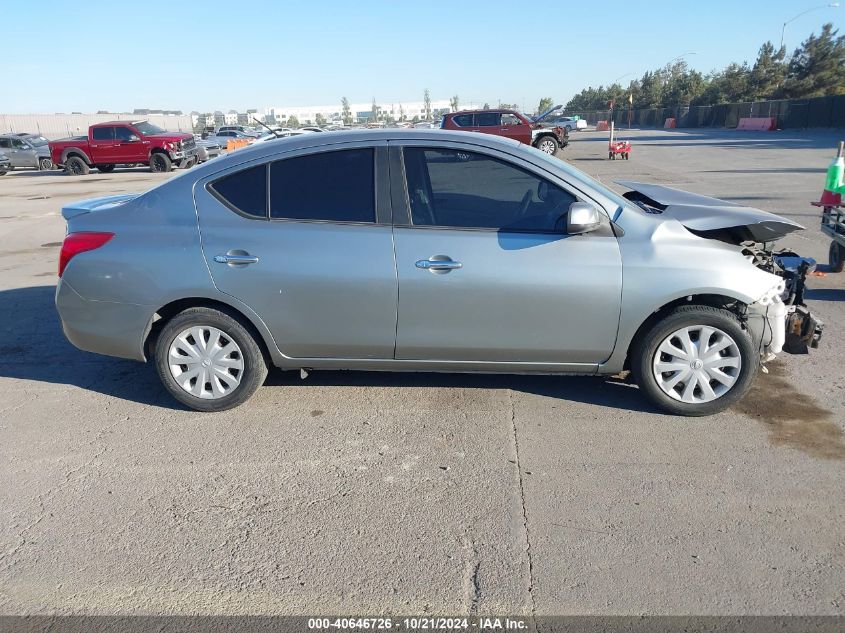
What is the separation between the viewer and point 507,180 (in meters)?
4.32

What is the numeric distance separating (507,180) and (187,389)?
252 centimetres

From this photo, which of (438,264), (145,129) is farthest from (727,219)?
(145,129)

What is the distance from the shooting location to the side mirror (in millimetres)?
3959

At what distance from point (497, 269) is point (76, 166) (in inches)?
1093

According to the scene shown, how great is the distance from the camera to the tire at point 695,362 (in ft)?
13.6

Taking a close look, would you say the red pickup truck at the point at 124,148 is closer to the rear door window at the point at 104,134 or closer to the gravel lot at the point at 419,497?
the rear door window at the point at 104,134

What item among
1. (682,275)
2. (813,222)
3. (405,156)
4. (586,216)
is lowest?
(813,222)

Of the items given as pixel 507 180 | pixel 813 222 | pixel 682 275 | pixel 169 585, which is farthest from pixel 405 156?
pixel 813 222

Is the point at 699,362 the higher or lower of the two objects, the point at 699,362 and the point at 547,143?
the higher

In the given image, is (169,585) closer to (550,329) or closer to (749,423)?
(550,329)

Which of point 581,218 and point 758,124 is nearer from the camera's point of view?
point 581,218

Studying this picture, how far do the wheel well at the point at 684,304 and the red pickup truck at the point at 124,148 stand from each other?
24798mm

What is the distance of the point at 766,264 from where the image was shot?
4.66m

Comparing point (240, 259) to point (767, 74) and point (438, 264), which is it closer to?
point (438, 264)
